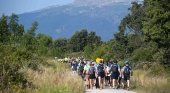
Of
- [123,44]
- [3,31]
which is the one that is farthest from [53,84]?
[123,44]

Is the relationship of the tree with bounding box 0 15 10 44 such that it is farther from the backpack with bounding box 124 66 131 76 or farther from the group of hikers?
the backpack with bounding box 124 66 131 76

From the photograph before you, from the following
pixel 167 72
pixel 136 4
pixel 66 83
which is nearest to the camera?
pixel 66 83

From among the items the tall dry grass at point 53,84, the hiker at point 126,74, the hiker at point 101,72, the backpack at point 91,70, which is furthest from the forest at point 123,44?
the hiker at point 126,74

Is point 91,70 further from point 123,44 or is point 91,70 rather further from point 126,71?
point 123,44

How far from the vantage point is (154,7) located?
4394 cm

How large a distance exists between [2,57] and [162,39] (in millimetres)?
25283

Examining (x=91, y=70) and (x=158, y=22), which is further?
(x=158, y=22)

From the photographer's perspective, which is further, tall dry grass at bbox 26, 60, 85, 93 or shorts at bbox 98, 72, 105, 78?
shorts at bbox 98, 72, 105, 78

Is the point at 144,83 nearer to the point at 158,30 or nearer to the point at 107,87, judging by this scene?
the point at 107,87

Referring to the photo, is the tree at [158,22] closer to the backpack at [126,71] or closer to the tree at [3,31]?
the tree at [3,31]

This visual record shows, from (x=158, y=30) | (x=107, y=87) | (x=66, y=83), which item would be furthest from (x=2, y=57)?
(x=158, y=30)

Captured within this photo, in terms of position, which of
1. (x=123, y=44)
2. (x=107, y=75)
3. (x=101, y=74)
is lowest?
(x=123, y=44)

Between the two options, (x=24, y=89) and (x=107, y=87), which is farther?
(x=107, y=87)

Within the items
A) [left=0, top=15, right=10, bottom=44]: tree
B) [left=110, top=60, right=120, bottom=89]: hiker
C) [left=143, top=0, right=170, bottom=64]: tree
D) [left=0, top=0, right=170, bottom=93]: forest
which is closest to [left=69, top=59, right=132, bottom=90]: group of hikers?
[left=110, top=60, right=120, bottom=89]: hiker
